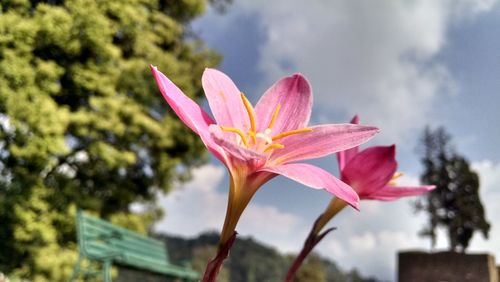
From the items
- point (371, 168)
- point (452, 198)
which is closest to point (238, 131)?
point (371, 168)

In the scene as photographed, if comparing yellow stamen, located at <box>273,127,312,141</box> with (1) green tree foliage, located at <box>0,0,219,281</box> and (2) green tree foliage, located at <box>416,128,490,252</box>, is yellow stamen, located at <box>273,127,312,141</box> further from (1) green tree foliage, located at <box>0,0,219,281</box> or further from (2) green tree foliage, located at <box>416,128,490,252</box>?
(2) green tree foliage, located at <box>416,128,490,252</box>

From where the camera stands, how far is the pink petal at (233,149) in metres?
0.40

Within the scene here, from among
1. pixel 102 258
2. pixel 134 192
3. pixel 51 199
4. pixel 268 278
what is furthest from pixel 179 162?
pixel 268 278

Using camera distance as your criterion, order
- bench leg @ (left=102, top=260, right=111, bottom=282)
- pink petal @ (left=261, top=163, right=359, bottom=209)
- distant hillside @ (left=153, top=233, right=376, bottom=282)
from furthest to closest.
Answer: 1. distant hillside @ (left=153, top=233, right=376, bottom=282)
2. bench leg @ (left=102, top=260, right=111, bottom=282)
3. pink petal @ (left=261, top=163, right=359, bottom=209)

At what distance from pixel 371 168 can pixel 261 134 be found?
0.41 feet

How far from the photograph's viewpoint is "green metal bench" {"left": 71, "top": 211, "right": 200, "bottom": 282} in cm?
423

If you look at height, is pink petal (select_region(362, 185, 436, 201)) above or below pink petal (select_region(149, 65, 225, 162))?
above

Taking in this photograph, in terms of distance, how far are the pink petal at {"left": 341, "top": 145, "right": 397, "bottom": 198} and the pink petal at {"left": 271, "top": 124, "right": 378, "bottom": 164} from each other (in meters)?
0.06

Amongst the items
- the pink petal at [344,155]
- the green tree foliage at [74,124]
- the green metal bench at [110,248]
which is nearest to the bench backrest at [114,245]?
the green metal bench at [110,248]

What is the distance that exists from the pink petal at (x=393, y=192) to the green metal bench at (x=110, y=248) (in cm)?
352

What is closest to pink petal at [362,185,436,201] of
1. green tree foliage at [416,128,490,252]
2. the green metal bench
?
the green metal bench

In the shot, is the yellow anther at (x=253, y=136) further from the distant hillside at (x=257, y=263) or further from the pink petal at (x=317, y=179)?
the distant hillside at (x=257, y=263)

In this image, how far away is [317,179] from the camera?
1.34 feet

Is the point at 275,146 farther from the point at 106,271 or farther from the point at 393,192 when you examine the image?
the point at 106,271
